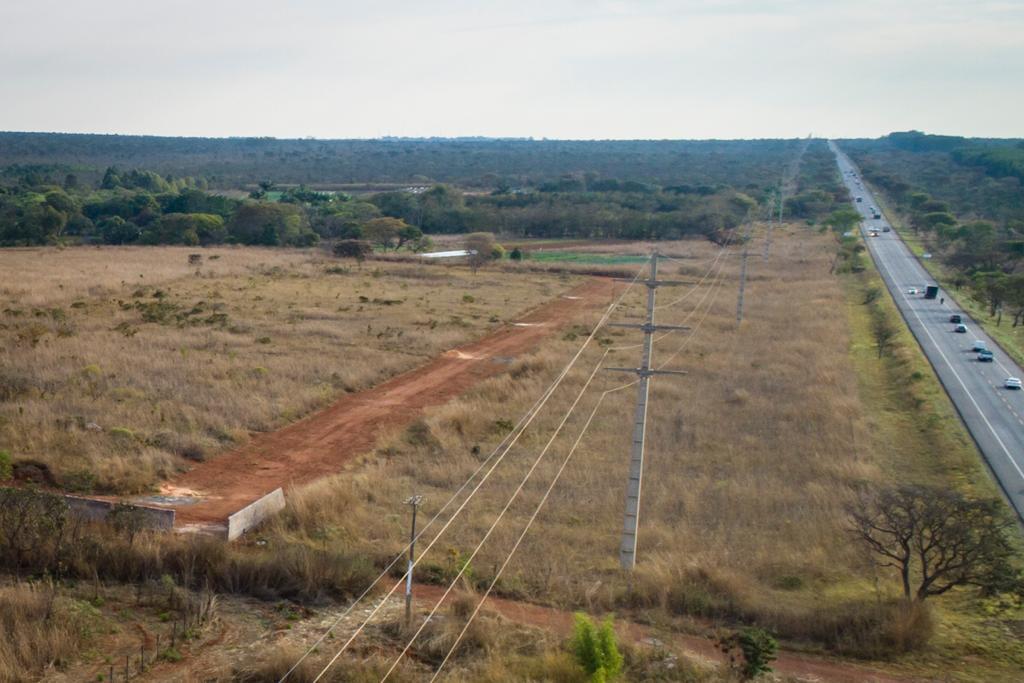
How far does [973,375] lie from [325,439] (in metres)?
26.1

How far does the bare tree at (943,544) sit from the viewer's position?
1487 centimetres

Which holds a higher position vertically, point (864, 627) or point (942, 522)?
point (942, 522)

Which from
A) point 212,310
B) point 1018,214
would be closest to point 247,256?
point 212,310

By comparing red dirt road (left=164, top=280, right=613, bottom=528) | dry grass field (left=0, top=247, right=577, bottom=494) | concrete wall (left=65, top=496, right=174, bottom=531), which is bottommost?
red dirt road (left=164, top=280, right=613, bottom=528)

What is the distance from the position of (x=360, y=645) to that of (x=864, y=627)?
773cm

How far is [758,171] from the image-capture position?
627ft

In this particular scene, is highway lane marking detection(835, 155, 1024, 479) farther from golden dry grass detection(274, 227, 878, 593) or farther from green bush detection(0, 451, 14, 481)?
green bush detection(0, 451, 14, 481)

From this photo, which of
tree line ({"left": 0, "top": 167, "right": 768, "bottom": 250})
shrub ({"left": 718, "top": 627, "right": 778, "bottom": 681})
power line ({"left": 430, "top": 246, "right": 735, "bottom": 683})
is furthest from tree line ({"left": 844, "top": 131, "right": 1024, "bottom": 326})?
shrub ({"left": 718, "top": 627, "right": 778, "bottom": 681})

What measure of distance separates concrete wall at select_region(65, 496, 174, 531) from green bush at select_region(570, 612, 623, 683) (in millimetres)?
8816

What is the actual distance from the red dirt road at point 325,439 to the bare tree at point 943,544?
12333 mm

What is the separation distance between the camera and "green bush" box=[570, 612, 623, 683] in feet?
37.0

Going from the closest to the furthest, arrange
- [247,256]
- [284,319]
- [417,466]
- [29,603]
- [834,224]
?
[29,603] < [417,466] < [284,319] < [247,256] < [834,224]

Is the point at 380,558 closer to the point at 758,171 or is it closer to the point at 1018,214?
the point at 1018,214

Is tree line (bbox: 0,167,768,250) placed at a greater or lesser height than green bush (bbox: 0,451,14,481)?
greater
